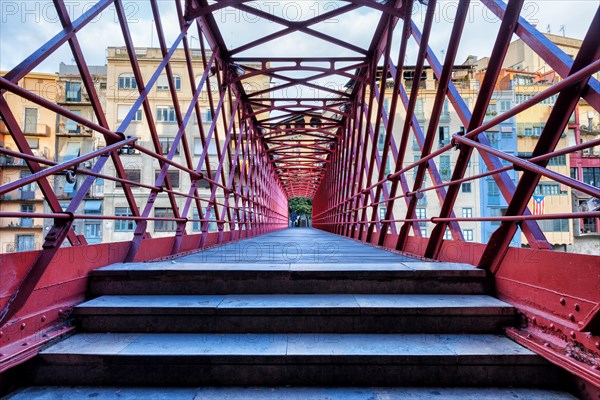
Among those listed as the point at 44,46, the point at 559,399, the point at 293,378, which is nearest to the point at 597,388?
the point at 559,399

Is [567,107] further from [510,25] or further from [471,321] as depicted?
[471,321]

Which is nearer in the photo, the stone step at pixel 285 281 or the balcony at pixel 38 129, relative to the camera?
the stone step at pixel 285 281

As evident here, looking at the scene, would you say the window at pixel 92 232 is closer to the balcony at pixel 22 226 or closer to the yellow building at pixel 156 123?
the yellow building at pixel 156 123

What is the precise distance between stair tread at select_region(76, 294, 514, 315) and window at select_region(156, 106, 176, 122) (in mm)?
21692

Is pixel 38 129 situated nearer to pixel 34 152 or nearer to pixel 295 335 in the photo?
pixel 34 152

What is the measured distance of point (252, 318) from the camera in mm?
1977

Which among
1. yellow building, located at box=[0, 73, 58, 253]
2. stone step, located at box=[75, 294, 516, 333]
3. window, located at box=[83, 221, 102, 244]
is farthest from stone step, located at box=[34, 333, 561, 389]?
yellow building, located at box=[0, 73, 58, 253]

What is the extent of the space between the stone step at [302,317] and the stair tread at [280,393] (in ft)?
1.20

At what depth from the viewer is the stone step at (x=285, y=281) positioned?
2.26 metres

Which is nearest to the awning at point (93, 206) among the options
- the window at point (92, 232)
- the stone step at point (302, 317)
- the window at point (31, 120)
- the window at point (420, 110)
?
the window at point (92, 232)

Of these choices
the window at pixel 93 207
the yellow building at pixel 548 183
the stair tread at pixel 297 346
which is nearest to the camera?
the stair tread at pixel 297 346

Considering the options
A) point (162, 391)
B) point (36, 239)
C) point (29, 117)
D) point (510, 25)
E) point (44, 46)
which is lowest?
point (36, 239)

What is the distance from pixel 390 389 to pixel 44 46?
9.49 feet

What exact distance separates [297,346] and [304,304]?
0.30m
